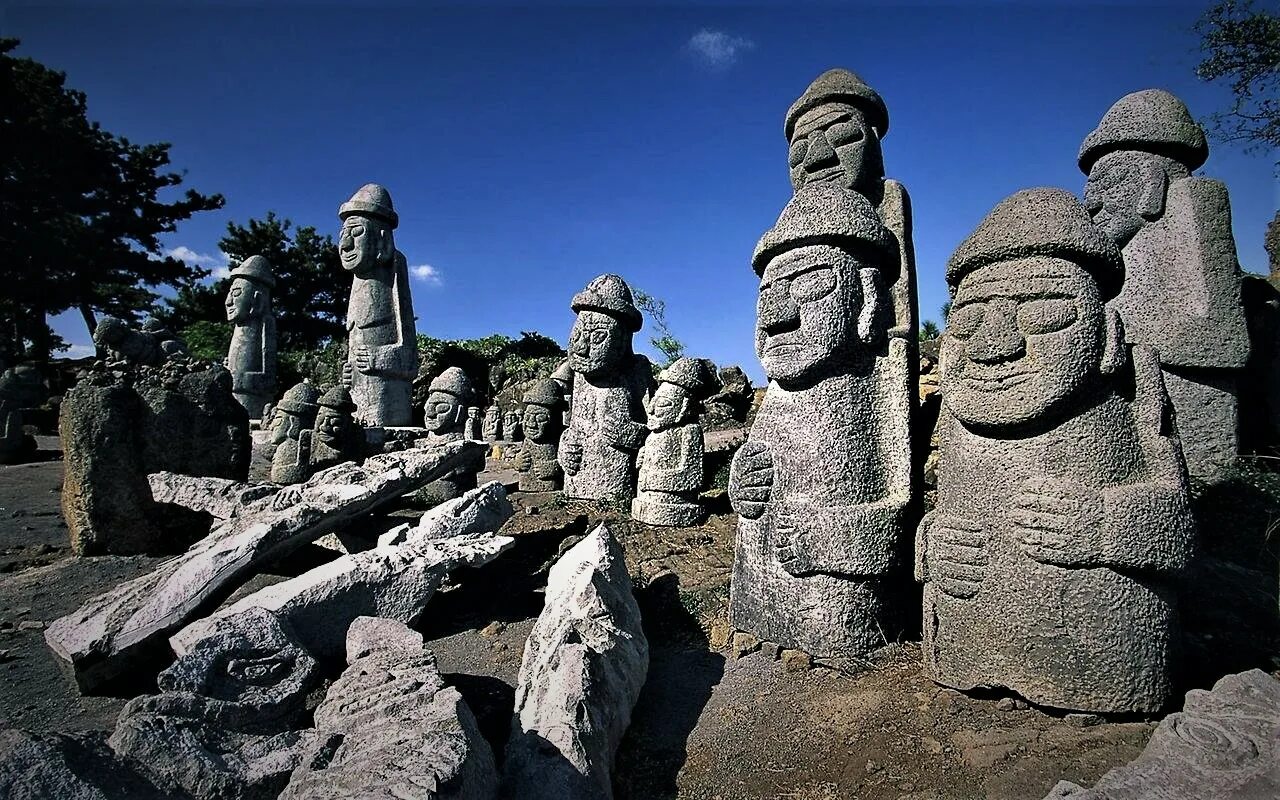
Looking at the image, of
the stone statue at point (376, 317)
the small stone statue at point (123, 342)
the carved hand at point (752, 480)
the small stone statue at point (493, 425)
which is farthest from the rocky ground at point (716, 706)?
the small stone statue at point (493, 425)

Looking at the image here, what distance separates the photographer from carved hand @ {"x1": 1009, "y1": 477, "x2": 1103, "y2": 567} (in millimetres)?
2547

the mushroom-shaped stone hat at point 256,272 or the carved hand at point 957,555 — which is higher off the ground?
the mushroom-shaped stone hat at point 256,272

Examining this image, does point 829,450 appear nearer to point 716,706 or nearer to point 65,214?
point 716,706

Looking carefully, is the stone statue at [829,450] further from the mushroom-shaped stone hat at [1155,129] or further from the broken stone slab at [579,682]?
the mushroom-shaped stone hat at [1155,129]

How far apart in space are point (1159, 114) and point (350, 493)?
6807 mm

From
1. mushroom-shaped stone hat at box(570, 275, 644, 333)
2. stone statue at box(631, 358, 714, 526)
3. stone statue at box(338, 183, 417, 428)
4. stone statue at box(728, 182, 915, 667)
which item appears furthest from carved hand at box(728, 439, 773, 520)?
stone statue at box(338, 183, 417, 428)

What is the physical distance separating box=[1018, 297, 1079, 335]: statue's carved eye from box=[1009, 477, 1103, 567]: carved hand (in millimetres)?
631

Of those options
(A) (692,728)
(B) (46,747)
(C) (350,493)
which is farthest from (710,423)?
(B) (46,747)

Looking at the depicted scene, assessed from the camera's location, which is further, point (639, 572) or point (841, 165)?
point (841, 165)

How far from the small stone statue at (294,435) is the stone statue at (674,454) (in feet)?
13.3

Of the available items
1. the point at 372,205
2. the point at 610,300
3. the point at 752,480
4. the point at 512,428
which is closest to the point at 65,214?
the point at 372,205

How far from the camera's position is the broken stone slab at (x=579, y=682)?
2.34m

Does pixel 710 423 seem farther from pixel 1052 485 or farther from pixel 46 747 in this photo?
pixel 46 747

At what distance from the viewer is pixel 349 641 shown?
3.28 metres
